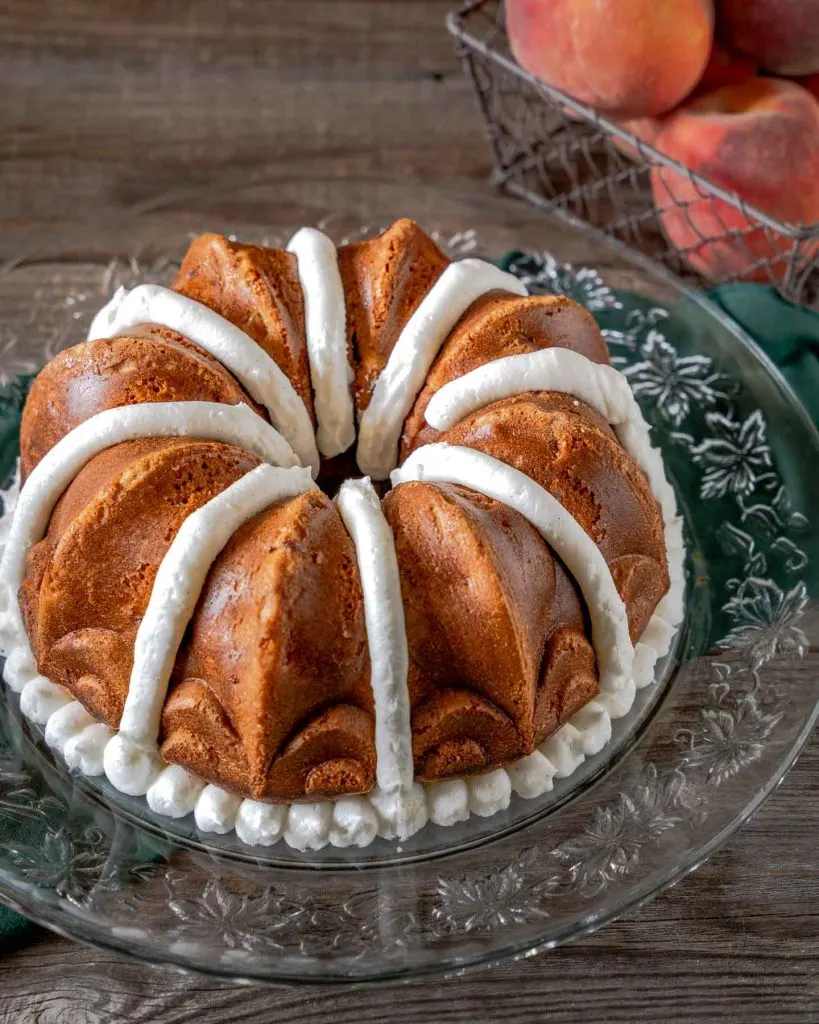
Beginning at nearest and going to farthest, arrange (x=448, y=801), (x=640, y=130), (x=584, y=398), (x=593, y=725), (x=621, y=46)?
(x=448, y=801) → (x=593, y=725) → (x=584, y=398) → (x=621, y=46) → (x=640, y=130)

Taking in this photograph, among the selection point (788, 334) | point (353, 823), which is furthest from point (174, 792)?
point (788, 334)

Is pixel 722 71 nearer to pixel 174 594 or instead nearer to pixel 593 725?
pixel 593 725

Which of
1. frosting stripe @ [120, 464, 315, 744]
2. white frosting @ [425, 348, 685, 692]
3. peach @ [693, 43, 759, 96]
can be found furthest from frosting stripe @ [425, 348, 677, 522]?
peach @ [693, 43, 759, 96]

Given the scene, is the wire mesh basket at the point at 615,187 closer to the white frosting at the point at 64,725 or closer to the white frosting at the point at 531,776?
the white frosting at the point at 531,776

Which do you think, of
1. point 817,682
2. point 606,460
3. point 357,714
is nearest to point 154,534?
point 357,714

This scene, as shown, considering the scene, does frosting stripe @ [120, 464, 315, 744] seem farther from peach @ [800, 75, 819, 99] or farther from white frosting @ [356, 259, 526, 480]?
peach @ [800, 75, 819, 99]

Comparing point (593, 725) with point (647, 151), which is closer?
point (593, 725)

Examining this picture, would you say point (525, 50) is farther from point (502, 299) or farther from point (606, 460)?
point (606, 460)
